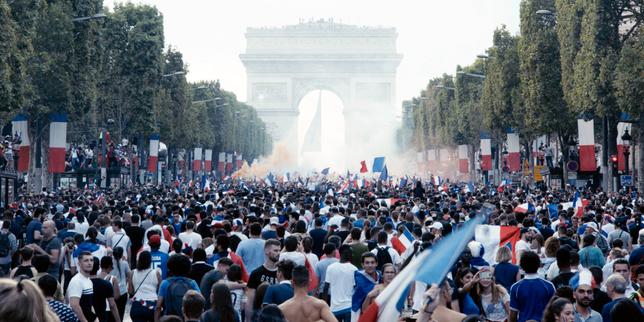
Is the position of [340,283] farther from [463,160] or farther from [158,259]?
[463,160]

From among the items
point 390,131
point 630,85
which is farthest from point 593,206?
point 390,131

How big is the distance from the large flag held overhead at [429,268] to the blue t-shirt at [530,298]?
4.38 metres

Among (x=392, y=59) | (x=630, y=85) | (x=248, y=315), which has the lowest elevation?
(x=248, y=315)

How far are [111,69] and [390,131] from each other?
350 feet

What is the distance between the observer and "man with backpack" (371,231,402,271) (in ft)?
51.8

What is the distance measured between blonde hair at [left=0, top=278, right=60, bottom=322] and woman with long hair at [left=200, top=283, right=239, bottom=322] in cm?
425

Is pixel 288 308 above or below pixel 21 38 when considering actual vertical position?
below

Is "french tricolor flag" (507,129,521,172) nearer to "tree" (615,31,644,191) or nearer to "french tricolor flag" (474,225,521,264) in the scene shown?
"tree" (615,31,644,191)

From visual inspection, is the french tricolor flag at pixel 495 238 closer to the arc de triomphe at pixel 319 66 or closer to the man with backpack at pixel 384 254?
the man with backpack at pixel 384 254

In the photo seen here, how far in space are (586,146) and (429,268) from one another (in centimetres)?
4181

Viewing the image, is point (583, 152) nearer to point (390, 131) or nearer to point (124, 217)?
point (124, 217)

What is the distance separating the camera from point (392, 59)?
167500mm

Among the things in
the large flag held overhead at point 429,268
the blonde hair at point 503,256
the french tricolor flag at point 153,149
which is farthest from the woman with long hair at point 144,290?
the french tricolor flag at point 153,149

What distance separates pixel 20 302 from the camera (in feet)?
17.8
